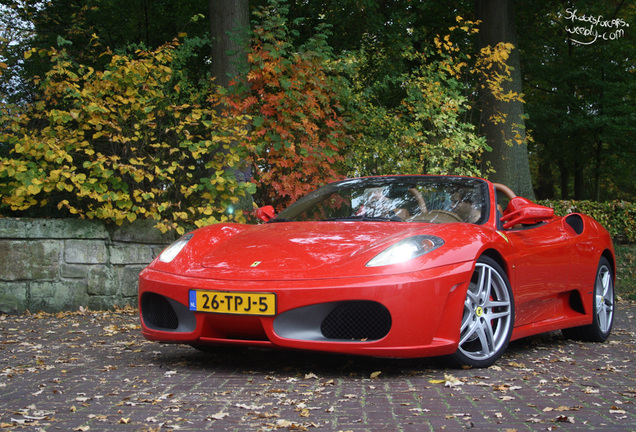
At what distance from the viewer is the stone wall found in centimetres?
716

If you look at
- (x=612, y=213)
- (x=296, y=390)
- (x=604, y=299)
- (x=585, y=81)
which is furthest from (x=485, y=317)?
(x=585, y=81)

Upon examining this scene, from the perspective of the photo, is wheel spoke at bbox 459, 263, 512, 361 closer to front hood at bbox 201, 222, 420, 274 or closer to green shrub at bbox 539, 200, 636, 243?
front hood at bbox 201, 222, 420, 274

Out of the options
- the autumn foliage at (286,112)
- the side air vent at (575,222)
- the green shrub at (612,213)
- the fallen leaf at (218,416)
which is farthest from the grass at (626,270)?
the fallen leaf at (218,416)

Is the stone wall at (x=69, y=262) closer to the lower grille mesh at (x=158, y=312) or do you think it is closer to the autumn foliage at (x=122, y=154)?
the autumn foliage at (x=122, y=154)

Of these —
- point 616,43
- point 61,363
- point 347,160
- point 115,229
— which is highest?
point 616,43

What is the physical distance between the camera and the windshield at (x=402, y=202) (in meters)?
4.93

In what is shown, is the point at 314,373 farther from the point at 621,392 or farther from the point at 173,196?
the point at 173,196

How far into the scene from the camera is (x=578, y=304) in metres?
5.77

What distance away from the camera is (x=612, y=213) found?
1368cm

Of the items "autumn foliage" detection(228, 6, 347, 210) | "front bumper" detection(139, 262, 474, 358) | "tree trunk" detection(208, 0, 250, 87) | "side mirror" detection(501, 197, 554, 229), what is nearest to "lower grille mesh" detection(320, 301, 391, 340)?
"front bumper" detection(139, 262, 474, 358)

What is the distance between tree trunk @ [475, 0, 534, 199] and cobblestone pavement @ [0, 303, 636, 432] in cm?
820

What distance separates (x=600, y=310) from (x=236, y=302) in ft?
11.8

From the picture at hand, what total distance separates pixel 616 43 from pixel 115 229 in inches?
672

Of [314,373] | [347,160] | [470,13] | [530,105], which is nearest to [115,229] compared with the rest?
[347,160]
